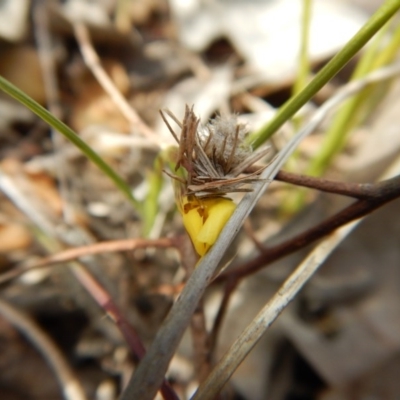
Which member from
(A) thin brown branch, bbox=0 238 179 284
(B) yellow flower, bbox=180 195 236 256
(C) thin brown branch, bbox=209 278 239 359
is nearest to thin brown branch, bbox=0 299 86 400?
(A) thin brown branch, bbox=0 238 179 284

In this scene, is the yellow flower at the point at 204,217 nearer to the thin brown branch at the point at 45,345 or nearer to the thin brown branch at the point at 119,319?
the thin brown branch at the point at 119,319

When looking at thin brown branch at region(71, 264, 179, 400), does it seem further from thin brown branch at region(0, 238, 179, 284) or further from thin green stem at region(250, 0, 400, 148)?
thin green stem at region(250, 0, 400, 148)

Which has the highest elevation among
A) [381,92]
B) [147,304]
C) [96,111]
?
[96,111]

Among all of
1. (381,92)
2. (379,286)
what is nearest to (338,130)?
(381,92)

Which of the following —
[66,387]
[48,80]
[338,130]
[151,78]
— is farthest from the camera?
[151,78]

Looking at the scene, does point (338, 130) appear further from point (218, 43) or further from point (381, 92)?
point (218, 43)

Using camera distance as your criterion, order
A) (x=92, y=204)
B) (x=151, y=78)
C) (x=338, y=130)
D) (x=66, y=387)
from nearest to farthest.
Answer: (x=66, y=387) → (x=338, y=130) → (x=92, y=204) → (x=151, y=78)

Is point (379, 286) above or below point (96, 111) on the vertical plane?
below

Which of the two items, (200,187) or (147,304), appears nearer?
(200,187)
